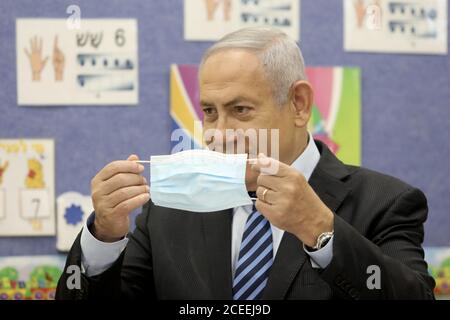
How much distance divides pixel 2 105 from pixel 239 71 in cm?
80

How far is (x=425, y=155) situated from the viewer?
1.97m

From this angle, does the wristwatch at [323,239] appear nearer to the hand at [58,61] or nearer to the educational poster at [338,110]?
the educational poster at [338,110]

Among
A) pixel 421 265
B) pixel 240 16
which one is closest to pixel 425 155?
pixel 240 16

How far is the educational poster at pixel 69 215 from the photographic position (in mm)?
1770

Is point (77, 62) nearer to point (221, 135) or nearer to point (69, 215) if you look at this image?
point (69, 215)

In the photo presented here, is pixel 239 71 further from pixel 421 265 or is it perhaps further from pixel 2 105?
pixel 2 105

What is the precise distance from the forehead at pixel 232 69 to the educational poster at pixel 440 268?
3.14 feet

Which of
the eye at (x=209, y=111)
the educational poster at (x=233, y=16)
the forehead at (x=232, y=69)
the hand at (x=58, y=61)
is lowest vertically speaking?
the eye at (x=209, y=111)

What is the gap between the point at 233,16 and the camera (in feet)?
6.01

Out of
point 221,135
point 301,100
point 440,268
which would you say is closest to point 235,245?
point 221,135

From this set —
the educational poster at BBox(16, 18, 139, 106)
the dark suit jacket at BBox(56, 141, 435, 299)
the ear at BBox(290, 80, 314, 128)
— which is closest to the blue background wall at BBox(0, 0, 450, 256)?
the educational poster at BBox(16, 18, 139, 106)

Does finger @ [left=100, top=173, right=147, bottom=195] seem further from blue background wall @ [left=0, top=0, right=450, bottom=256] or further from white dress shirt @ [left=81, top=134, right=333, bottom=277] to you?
blue background wall @ [left=0, top=0, right=450, bottom=256]

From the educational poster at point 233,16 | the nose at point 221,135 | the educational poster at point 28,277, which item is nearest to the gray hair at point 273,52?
the nose at point 221,135

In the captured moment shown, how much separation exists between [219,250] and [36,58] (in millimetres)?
833
